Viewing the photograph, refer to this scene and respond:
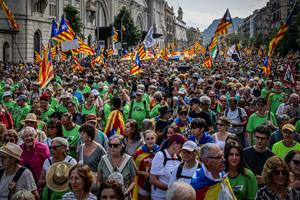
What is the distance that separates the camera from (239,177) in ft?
17.0

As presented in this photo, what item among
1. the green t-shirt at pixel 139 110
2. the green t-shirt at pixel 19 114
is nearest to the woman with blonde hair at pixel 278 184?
the green t-shirt at pixel 139 110

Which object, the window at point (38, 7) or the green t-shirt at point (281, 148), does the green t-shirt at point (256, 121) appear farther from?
the window at point (38, 7)

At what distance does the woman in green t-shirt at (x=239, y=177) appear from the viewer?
5.11 metres

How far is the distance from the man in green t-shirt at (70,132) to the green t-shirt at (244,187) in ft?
10.8

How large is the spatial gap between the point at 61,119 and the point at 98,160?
165cm

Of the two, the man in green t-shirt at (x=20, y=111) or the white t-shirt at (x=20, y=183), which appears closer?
the white t-shirt at (x=20, y=183)

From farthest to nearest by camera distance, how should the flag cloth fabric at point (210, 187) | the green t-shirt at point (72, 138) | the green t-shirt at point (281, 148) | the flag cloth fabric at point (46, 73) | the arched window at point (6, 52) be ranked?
the arched window at point (6, 52), the flag cloth fabric at point (46, 73), the green t-shirt at point (72, 138), the green t-shirt at point (281, 148), the flag cloth fabric at point (210, 187)

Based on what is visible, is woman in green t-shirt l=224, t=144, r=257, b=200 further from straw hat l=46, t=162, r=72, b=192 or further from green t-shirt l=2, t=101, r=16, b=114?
green t-shirt l=2, t=101, r=16, b=114

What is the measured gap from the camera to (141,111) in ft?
37.9

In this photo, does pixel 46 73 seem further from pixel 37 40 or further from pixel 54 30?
pixel 37 40

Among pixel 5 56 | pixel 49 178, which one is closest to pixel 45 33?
pixel 5 56

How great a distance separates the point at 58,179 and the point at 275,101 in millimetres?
8498

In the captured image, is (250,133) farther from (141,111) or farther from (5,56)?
(5,56)

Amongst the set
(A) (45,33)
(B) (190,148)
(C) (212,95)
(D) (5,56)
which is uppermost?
(A) (45,33)
